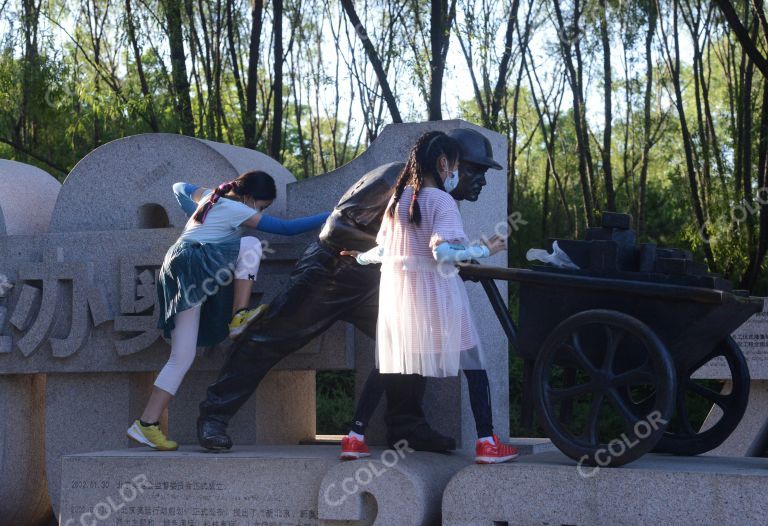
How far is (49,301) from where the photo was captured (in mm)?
7094

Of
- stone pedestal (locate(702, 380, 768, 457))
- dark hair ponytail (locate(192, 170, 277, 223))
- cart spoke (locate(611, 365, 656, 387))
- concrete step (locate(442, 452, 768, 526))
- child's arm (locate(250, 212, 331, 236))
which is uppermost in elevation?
dark hair ponytail (locate(192, 170, 277, 223))

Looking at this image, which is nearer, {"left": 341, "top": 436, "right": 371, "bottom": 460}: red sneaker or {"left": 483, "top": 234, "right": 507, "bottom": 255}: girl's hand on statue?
{"left": 483, "top": 234, "right": 507, "bottom": 255}: girl's hand on statue

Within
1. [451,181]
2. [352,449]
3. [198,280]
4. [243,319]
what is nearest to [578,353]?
[451,181]

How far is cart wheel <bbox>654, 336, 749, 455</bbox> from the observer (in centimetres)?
548

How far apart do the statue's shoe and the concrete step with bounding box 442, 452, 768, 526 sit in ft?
5.00

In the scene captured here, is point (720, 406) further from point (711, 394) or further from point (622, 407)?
point (622, 407)

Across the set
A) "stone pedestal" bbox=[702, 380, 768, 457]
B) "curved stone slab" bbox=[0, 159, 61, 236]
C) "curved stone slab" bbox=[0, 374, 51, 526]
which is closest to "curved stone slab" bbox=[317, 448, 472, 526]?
"curved stone slab" bbox=[0, 374, 51, 526]

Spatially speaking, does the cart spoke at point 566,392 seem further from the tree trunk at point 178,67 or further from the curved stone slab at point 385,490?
the tree trunk at point 178,67

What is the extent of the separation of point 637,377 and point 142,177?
4005 mm

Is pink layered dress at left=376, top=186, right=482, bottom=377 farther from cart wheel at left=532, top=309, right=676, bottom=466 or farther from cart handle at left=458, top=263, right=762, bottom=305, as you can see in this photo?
cart wheel at left=532, top=309, right=676, bottom=466

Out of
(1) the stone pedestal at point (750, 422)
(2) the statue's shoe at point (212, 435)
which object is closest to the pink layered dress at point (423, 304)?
(2) the statue's shoe at point (212, 435)

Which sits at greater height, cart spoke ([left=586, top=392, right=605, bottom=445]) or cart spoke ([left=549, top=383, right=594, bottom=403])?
cart spoke ([left=549, top=383, right=594, bottom=403])

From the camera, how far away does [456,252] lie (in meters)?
4.86

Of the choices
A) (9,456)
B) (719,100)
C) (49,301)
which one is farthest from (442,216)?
(719,100)
